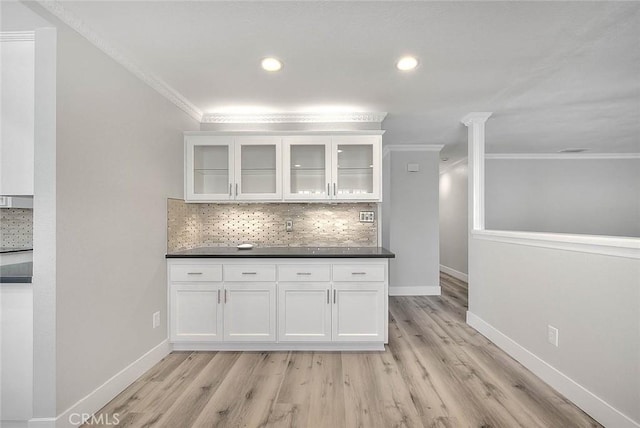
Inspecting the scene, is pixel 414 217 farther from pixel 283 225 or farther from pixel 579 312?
pixel 579 312

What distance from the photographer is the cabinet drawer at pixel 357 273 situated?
267cm

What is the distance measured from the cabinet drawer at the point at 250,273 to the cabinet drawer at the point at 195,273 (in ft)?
0.31

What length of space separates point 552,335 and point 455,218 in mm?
4277

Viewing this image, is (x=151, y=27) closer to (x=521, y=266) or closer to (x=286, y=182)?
(x=286, y=182)

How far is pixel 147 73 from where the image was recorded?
7.63 feet

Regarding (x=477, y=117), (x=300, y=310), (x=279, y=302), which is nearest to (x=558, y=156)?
(x=477, y=117)

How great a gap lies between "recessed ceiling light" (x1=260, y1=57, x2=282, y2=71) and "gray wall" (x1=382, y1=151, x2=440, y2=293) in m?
2.94

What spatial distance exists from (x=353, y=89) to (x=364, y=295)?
6.15ft

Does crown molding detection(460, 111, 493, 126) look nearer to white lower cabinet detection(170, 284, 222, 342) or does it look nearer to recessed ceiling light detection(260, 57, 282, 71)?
recessed ceiling light detection(260, 57, 282, 71)

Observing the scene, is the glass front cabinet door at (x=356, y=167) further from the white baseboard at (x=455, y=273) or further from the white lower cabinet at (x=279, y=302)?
the white baseboard at (x=455, y=273)

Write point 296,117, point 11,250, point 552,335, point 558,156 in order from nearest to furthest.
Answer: point 11,250
point 552,335
point 296,117
point 558,156

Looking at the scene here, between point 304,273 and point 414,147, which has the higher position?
point 414,147

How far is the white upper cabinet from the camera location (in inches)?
118

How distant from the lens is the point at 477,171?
10.9ft
